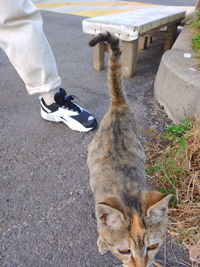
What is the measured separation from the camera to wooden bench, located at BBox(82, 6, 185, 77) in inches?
136

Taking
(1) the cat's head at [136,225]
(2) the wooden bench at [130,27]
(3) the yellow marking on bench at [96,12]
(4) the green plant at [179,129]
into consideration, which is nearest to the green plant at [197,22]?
(2) the wooden bench at [130,27]

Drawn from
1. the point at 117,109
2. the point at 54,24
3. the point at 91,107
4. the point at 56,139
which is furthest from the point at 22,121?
the point at 54,24

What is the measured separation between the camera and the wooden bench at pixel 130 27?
3.45m

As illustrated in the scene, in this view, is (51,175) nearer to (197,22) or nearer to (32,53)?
(32,53)

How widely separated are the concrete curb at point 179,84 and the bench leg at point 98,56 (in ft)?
3.35

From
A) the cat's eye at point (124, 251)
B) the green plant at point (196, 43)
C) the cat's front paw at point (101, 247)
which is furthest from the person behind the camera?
the green plant at point (196, 43)

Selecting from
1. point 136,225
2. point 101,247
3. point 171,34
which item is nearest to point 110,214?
point 136,225

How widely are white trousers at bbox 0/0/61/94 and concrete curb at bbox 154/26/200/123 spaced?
49.5 inches

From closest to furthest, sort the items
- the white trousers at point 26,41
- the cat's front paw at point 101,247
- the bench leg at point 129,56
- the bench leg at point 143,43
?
the cat's front paw at point 101,247 < the white trousers at point 26,41 < the bench leg at point 129,56 < the bench leg at point 143,43

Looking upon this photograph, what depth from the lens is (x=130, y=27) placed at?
3.39 metres

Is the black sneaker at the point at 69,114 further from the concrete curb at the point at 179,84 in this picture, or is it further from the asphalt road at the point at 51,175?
the concrete curb at the point at 179,84

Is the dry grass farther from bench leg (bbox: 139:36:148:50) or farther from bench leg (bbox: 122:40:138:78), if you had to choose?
bench leg (bbox: 139:36:148:50)

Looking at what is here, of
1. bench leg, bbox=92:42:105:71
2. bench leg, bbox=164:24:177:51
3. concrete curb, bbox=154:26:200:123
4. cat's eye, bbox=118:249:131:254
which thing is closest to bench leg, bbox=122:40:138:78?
bench leg, bbox=92:42:105:71

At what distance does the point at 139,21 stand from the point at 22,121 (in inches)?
75.7
